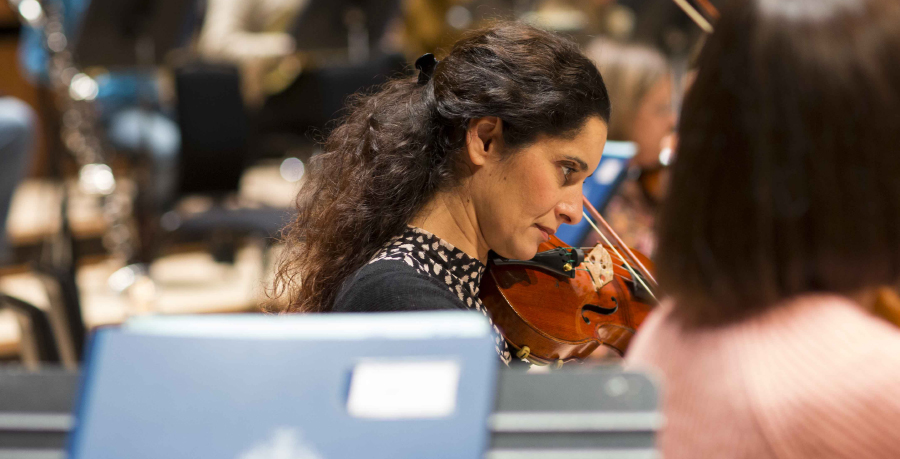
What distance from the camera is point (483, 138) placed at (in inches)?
47.6

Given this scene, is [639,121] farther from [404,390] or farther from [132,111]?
[132,111]

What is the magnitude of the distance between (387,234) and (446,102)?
203 millimetres

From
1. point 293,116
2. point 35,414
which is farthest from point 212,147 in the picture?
point 35,414

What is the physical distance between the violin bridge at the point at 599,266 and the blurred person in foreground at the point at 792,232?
2.61ft

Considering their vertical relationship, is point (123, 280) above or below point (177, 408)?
below

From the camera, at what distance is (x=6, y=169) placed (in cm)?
216

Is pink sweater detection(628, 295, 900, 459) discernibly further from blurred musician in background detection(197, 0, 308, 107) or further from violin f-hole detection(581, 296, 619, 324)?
blurred musician in background detection(197, 0, 308, 107)

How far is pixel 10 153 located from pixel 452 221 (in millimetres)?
1460

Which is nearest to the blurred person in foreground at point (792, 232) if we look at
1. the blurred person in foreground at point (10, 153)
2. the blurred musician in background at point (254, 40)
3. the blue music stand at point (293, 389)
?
the blue music stand at point (293, 389)

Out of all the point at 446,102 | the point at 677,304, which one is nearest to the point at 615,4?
the point at 446,102

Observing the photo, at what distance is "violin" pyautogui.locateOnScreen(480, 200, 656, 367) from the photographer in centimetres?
126

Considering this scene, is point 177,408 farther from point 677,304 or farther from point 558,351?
point 558,351

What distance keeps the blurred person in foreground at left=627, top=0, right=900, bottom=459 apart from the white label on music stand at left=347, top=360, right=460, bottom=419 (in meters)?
0.18

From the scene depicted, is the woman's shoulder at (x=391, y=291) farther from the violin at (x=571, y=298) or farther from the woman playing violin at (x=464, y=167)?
the violin at (x=571, y=298)
